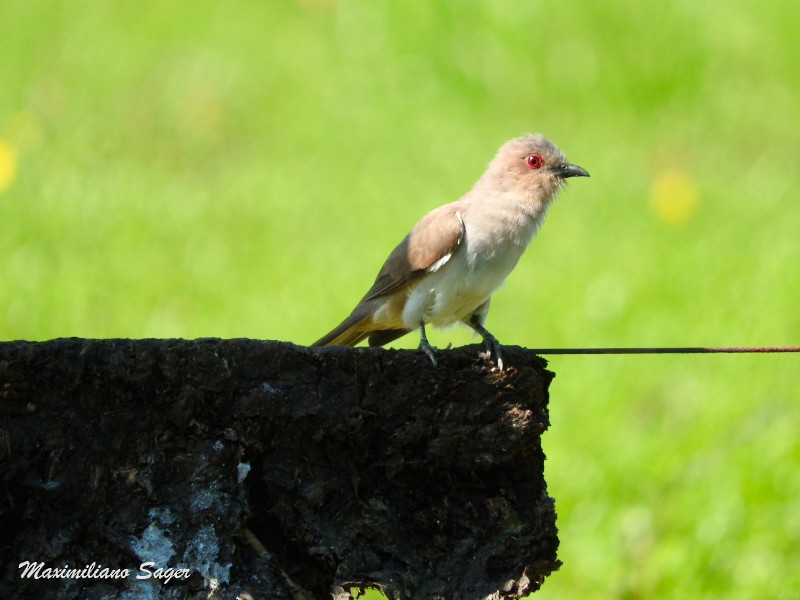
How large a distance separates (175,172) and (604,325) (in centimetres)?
385

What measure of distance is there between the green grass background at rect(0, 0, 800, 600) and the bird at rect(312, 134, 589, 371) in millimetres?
2162

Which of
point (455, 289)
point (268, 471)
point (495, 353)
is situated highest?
point (455, 289)

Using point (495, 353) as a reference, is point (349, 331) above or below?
above

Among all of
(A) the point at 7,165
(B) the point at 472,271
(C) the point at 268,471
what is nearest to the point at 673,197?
(B) the point at 472,271

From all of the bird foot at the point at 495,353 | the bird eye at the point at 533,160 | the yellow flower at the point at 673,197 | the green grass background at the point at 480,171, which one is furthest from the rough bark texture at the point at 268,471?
the yellow flower at the point at 673,197

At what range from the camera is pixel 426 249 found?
4609 mm

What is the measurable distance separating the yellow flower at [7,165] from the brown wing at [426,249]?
472cm

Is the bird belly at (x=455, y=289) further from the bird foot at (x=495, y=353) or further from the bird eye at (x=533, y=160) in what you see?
the bird foot at (x=495, y=353)

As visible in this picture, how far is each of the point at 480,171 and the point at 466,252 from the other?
4.34 meters

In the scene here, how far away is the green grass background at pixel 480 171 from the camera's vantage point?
6.58 m

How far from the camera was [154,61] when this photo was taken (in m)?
9.80

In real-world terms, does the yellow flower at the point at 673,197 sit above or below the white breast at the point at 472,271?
above

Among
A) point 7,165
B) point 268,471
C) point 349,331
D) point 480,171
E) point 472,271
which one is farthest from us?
point 480,171

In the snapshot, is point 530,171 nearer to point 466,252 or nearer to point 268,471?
point 466,252
